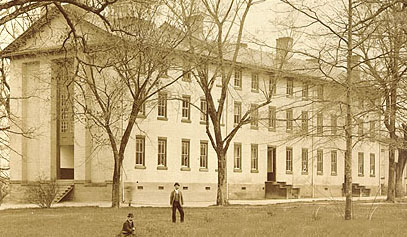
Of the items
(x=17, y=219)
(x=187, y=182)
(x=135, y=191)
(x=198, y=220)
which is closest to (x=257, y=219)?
(x=198, y=220)

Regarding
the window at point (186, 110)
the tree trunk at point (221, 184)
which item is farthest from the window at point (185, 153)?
the tree trunk at point (221, 184)

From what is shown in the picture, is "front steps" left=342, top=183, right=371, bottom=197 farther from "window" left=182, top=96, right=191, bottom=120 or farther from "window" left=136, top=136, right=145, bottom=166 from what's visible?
"window" left=136, top=136, right=145, bottom=166

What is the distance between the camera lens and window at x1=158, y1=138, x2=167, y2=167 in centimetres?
4491

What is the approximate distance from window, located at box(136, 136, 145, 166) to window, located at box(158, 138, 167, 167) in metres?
1.60

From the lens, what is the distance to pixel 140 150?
43.5 metres

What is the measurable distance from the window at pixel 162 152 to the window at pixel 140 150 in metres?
1.60

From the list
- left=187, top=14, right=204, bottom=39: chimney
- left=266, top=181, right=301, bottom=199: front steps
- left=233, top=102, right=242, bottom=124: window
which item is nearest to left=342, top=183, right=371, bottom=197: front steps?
left=266, top=181, right=301, bottom=199: front steps

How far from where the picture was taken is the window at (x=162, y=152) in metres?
44.9

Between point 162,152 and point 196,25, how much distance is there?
13.3 metres

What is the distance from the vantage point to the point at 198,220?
2416cm

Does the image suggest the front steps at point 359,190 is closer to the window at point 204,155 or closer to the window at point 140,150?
the window at point 204,155

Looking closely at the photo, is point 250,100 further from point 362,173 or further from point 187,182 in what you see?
point 362,173

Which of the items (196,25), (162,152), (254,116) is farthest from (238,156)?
(196,25)

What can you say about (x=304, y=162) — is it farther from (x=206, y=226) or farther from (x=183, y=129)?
(x=206, y=226)
